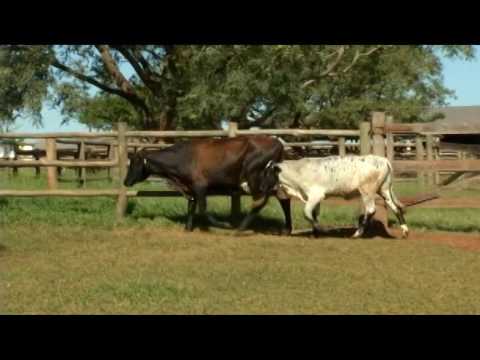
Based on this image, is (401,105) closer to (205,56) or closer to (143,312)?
(205,56)

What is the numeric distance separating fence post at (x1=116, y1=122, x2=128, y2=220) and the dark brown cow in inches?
22.4

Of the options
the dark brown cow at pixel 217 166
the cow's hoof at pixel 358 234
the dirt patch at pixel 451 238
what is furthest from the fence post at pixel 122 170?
the dirt patch at pixel 451 238

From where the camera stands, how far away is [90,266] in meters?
7.41

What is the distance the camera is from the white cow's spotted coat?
1002 cm

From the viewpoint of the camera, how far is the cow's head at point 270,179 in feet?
34.4

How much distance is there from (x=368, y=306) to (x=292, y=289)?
0.92 m

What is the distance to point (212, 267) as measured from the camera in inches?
292

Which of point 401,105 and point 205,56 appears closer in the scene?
point 205,56

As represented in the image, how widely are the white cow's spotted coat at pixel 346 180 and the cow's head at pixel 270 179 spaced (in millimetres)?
252

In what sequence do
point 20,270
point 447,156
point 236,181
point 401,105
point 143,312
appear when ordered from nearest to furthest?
point 143,312
point 20,270
point 236,181
point 447,156
point 401,105

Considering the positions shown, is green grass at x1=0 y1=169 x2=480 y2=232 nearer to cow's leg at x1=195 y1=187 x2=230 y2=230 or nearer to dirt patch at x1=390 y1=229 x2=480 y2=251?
cow's leg at x1=195 y1=187 x2=230 y2=230

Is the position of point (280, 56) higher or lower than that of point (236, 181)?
higher

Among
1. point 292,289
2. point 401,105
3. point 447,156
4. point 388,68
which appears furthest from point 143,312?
point 401,105

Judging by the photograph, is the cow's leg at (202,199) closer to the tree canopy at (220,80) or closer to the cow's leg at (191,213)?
the cow's leg at (191,213)
